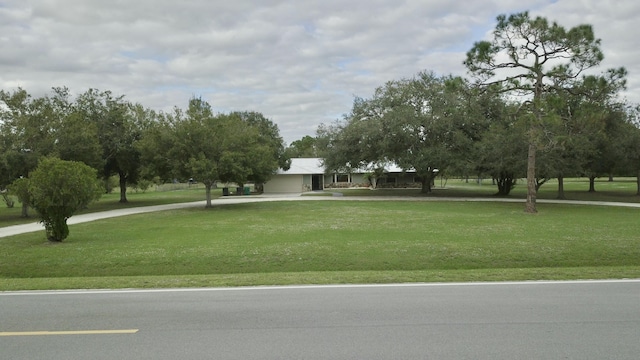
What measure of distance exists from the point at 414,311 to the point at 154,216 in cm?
2216

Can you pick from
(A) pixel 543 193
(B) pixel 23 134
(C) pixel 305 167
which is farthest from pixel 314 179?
(B) pixel 23 134

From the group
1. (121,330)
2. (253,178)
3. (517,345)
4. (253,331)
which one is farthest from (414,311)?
(253,178)

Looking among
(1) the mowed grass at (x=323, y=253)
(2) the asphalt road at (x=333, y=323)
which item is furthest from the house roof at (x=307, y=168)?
(2) the asphalt road at (x=333, y=323)

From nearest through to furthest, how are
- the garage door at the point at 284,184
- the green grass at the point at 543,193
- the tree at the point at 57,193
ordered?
the tree at the point at 57,193
the green grass at the point at 543,193
the garage door at the point at 284,184

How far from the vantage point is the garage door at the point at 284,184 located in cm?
5762

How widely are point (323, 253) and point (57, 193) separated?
976cm

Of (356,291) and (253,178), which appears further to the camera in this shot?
(253,178)

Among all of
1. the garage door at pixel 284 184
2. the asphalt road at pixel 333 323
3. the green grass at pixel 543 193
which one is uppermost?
the garage door at pixel 284 184

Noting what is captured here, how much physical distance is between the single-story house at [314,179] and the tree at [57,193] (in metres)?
38.3

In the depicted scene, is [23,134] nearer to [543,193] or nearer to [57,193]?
[57,193]

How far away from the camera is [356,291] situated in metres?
8.47

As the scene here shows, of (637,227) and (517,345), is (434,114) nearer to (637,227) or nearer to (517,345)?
(637,227)

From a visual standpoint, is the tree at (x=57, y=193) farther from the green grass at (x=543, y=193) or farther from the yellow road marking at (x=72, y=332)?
the green grass at (x=543, y=193)

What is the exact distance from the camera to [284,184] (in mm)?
57844
